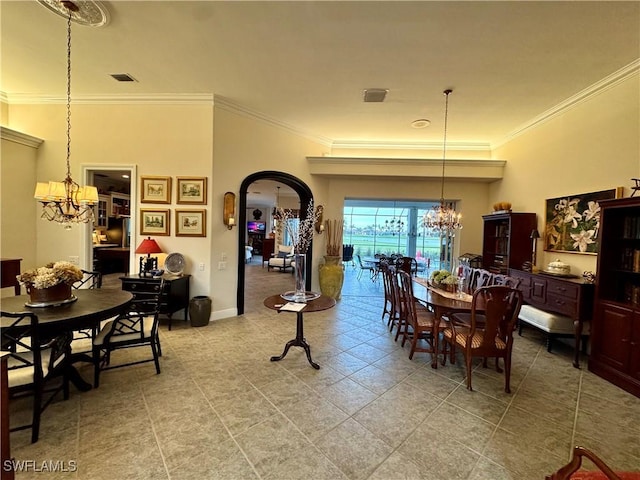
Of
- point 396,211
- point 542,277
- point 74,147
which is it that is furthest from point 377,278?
point 74,147

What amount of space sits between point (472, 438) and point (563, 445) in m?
0.64

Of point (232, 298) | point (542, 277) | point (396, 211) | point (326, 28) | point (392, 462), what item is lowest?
point (392, 462)

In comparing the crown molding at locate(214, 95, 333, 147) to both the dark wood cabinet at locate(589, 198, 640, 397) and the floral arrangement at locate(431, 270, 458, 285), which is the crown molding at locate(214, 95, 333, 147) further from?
the dark wood cabinet at locate(589, 198, 640, 397)

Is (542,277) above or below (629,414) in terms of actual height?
above

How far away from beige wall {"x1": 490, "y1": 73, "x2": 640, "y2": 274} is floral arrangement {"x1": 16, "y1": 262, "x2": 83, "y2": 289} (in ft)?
19.3

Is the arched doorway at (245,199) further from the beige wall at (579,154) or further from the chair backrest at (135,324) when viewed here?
the beige wall at (579,154)

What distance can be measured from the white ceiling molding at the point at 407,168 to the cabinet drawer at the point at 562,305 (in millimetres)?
2845

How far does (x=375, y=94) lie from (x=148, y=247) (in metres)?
3.99

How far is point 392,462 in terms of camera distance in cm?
181

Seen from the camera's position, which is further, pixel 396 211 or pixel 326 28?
pixel 396 211

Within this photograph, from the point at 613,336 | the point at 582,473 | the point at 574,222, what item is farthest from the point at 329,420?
the point at 574,222

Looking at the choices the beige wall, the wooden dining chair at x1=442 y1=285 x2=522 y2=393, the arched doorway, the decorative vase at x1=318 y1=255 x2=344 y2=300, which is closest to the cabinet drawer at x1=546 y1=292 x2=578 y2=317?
the beige wall

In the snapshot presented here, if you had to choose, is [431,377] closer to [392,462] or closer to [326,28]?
[392,462]

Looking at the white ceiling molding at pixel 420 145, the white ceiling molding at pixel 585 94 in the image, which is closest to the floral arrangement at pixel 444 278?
the white ceiling molding at pixel 585 94
